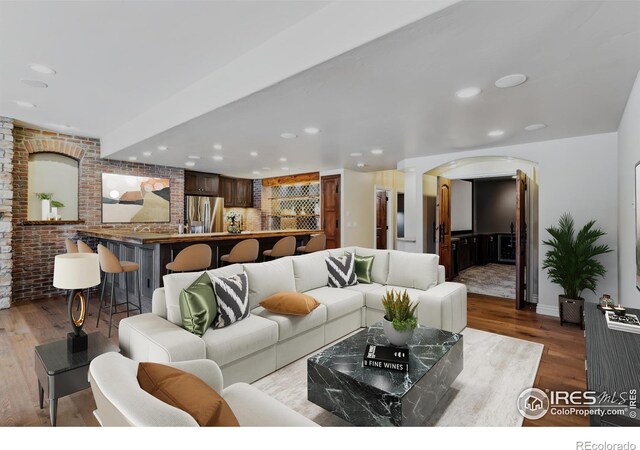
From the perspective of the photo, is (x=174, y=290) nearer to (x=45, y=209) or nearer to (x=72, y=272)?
(x=72, y=272)

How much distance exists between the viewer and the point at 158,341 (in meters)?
2.06

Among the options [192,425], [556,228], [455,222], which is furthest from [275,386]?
[455,222]

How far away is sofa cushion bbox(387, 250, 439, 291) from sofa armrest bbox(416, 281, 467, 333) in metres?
0.15

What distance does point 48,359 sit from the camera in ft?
6.67

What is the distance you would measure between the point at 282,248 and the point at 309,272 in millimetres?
1526

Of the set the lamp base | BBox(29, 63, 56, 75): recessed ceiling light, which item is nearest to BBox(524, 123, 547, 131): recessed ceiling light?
the lamp base

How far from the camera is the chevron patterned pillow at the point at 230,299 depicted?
250 centimetres

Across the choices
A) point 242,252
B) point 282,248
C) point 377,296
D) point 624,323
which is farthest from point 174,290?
point 624,323

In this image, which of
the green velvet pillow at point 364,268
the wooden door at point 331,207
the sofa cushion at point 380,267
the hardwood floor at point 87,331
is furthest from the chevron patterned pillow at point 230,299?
the wooden door at point 331,207

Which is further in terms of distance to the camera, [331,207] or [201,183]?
[201,183]

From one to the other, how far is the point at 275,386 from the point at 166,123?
Result: 3.20 m

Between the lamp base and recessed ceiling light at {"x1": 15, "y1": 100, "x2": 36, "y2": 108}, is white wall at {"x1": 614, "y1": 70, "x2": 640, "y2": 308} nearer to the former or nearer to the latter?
the lamp base

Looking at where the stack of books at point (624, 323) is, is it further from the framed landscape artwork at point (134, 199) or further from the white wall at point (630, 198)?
the framed landscape artwork at point (134, 199)
